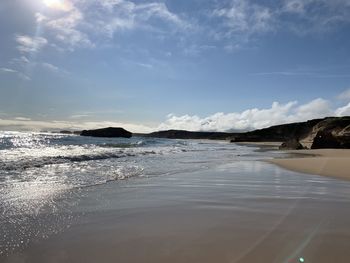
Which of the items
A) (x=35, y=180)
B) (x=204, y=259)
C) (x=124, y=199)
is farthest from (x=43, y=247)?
(x=35, y=180)

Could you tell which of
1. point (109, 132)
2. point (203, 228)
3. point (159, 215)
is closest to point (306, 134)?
point (109, 132)

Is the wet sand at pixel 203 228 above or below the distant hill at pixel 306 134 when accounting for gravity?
below

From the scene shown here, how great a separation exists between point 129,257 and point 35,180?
623 centimetres

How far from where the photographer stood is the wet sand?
3.04 meters

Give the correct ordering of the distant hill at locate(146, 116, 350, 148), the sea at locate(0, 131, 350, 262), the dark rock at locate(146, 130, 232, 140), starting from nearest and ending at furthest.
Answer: the sea at locate(0, 131, 350, 262) < the distant hill at locate(146, 116, 350, 148) < the dark rock at locate(146, 130, 232, 140)

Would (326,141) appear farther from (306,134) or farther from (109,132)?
(109,132)

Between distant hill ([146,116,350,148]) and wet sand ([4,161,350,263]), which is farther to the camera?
distant hill ([146,116,350,148])

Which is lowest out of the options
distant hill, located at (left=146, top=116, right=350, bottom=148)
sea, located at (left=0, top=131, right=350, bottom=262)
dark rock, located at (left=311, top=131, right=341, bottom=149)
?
sea, located at (left=0, top=131, right=350, bottom=262)

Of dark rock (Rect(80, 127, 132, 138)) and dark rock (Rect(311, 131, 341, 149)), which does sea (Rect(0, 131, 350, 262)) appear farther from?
dark rock (Rect(80, 127, 132, 138))

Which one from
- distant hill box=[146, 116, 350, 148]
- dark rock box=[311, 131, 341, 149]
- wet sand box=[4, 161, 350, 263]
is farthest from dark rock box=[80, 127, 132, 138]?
wet sand box=[4, 161, 350, 263]

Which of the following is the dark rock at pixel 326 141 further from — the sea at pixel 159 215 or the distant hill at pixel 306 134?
the sea at pixel 159 215

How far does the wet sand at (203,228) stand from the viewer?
3.04 meters

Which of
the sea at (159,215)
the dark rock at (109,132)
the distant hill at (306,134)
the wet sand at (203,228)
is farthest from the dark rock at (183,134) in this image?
the wet sand at (203,228)

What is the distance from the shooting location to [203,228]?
12.7 ft
